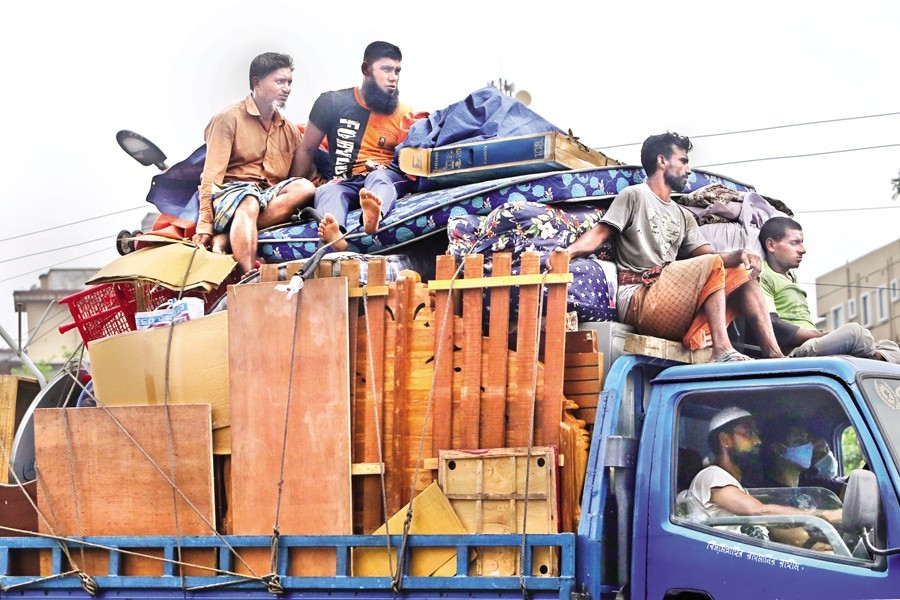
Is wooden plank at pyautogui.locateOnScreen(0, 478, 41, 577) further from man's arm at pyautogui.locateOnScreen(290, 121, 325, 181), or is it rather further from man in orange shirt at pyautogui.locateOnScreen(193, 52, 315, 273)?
man's arm at pyautogui.locateOnScreen(290, 121, 325, 181)

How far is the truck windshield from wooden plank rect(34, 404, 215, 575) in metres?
2.61

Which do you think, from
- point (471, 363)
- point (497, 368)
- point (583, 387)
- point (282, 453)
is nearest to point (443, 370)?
point (471, 363)

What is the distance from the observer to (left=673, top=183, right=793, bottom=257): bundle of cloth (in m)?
5.97

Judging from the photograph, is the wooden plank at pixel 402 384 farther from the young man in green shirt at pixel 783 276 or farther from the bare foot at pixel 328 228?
the young man in green shirt at pixel 783 276

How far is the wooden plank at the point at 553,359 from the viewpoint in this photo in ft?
14.8

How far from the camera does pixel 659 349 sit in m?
4.80

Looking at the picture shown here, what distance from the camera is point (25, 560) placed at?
515cm

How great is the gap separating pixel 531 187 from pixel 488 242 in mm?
551

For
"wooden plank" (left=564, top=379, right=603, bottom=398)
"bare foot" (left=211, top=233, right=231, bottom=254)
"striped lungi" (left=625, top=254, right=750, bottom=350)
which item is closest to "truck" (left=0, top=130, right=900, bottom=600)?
"wooden plank" (left=564, top=379, right=603, bottom=398)

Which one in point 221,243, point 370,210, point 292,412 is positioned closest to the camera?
point 292,412

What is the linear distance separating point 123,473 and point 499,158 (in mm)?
2495

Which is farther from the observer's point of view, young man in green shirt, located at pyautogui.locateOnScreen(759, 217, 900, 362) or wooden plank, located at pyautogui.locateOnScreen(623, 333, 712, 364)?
young man in green shirt, located at pyautogui.locateOnScreen(759, 217, 900, 362)

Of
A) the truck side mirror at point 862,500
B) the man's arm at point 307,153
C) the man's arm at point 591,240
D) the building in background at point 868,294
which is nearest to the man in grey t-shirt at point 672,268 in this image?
the man's arm at point 591,240

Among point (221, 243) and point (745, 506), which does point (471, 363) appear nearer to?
point (745, 506)
